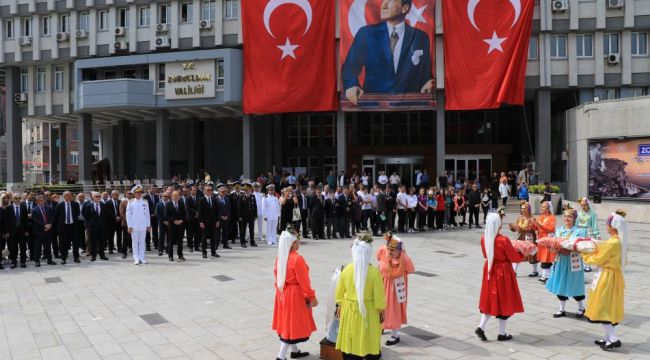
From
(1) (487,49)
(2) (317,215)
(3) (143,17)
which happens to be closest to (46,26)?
(3) (143,17)

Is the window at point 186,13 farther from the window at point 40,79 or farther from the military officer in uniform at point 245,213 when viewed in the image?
the military officer in uniform at point 245,213

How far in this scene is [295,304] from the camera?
6.02 metres

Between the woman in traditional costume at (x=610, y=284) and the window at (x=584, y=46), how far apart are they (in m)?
26.2

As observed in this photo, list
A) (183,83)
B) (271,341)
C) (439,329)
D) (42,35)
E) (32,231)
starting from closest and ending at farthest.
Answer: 1. (271,341)
2. (439,329)
3. (32,231)
4. (183,83)
5. (42,35)

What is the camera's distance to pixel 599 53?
29109mm

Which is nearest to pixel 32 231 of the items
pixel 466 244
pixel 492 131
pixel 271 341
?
pixel 271 341

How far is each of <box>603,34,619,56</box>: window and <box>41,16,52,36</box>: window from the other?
A: 36744 mm

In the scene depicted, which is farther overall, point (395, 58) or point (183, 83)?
point (183, 83)

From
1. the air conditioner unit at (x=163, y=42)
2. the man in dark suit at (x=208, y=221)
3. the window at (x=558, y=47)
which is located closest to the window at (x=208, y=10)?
the air conditioner unit at (x=163, y=42)

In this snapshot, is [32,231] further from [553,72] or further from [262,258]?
[553,72]

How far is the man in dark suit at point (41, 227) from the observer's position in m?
13.1

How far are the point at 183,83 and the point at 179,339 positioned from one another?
89.5 ft

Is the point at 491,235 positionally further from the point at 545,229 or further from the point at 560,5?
the point at 560,5

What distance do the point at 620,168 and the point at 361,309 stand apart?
68.6 feet
